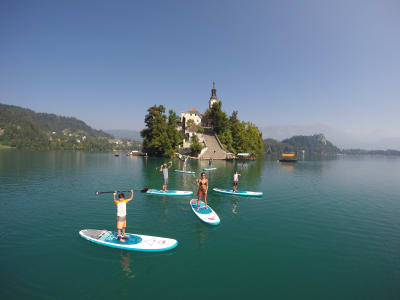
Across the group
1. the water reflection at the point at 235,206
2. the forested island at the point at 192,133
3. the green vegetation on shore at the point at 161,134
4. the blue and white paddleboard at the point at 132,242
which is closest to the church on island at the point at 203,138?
the forested island at the point at 192,133

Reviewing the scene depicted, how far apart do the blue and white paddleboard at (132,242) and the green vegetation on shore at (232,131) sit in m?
83.1

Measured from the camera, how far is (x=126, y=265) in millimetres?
9203

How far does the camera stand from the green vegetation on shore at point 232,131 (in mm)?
92312

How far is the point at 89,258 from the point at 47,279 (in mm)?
1760

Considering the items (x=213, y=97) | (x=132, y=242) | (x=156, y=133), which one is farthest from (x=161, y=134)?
(x=132, y=242)

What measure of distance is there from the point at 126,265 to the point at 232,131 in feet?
306

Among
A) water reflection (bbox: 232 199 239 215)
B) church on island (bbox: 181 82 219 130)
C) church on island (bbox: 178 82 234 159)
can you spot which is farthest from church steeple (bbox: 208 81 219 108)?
water reflection (bbox: 232 199 239 215)

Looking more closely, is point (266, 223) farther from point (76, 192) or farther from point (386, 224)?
point (76, 192)

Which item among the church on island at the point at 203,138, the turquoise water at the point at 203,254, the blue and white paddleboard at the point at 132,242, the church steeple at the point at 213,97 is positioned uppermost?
the church steeple at the point at 213,97

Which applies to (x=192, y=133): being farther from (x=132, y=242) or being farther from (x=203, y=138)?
(x=132, y=242)

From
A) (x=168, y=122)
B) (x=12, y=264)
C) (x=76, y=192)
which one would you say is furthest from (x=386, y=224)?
(x=168, y=122)

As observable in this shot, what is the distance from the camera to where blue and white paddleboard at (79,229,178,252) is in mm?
10312

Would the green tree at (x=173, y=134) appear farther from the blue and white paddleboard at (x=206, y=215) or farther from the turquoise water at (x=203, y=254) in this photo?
the blue and white paddleboard at (x=206, y=215)

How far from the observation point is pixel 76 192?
22.6 meters
